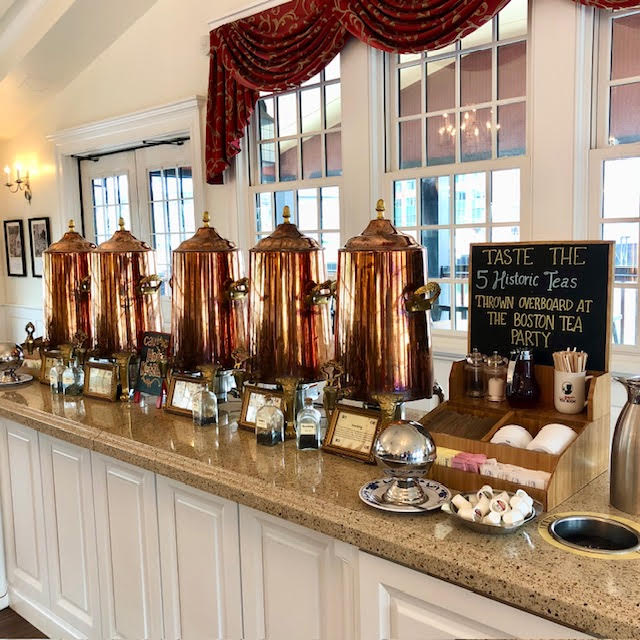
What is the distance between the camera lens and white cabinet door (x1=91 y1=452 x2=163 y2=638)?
1988 mm

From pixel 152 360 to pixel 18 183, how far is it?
504cm

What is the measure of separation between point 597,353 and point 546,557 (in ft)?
1.99

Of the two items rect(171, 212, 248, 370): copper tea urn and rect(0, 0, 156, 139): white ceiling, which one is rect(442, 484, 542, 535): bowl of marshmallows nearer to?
rect(171, 212, 248, 370): copper tea urn

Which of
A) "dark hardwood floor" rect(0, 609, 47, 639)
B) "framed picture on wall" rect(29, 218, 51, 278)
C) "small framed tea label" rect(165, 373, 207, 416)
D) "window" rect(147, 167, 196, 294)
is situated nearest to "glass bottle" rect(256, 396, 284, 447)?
"small framed tea label" rect(165, 373, 207, 416)

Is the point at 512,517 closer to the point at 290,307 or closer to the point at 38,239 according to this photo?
the point at 290,307

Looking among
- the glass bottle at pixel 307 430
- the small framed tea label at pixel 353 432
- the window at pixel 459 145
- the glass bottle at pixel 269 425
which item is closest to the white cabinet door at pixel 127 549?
the glass bottle at pixel 269 425

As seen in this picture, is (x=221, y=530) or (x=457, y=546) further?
(x=221, y=530)

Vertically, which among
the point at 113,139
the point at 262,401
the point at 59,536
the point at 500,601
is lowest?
the point at 59,536

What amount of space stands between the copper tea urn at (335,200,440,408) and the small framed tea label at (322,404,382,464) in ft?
0.15

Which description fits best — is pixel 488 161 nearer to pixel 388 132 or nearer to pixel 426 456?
pixel 388 132

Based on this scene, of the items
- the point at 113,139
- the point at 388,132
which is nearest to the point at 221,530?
the point at 388,132

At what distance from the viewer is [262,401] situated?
2029 millimetres

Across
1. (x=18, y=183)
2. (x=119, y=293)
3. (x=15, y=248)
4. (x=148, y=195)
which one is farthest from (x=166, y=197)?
(x=119, y=293)

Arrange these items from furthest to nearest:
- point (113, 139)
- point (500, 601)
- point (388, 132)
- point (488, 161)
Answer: point (113, 139)
point (388, 132)
point (488, 161)
point (500, 601)
